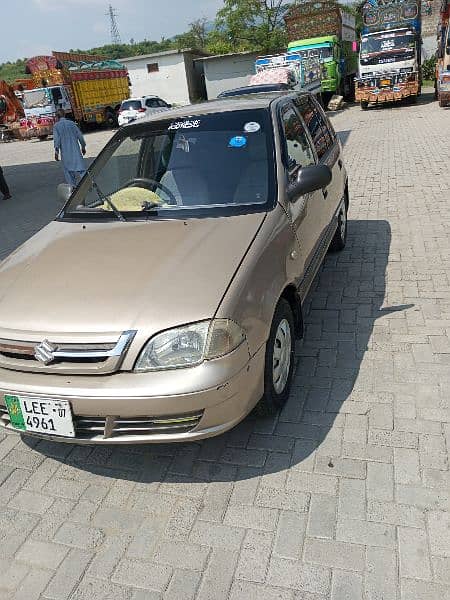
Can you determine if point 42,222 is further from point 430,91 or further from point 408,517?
point 430,91

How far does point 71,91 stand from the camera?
84.8 ft

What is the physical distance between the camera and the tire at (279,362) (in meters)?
2.83

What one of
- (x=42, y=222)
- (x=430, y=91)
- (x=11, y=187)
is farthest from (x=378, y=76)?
(x=42, y=222)

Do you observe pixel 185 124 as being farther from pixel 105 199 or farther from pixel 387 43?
pixel 387 43

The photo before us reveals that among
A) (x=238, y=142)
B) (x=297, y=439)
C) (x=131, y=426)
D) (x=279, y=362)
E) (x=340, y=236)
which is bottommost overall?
(x=297, y=439)

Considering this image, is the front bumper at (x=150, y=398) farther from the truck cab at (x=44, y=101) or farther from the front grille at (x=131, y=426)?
the truck cab at (x=44, y=101)

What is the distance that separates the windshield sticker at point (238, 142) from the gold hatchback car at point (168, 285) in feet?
0.06

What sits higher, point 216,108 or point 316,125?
point 216,108

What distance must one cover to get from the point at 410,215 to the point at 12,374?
5663mm

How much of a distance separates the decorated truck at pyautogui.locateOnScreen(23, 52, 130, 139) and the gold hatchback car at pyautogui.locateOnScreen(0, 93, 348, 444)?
22371 mm

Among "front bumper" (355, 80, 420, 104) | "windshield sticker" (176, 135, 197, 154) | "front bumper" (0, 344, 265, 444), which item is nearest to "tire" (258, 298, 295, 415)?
"front bumper" (0, 344, 265, 444)

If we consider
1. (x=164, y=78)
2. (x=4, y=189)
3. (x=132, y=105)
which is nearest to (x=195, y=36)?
(x=164, y=78)

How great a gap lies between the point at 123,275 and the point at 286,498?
1.40m

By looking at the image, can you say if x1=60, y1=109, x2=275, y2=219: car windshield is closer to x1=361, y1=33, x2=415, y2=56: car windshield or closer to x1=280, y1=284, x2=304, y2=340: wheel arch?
x1=280, y1=284, x2=304, y2=340: wheel arch
